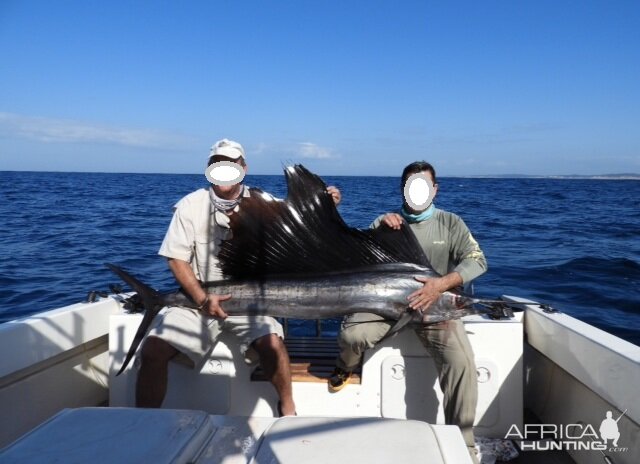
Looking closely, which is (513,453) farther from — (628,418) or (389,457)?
(389,457)

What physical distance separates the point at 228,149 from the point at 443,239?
113cm

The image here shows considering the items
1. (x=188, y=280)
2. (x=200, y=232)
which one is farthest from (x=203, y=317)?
(x=200, y=232)

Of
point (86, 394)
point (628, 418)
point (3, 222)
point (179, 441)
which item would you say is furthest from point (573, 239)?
point (3, 222)

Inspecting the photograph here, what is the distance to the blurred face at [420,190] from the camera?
8.02 feet

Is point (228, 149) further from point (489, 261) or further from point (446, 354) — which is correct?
point (489, 261)

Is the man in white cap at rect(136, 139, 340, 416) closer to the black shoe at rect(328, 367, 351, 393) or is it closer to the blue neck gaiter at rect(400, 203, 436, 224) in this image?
the black shoe at rect(328, 367, 351, 393)

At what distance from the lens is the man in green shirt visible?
6.66 feet

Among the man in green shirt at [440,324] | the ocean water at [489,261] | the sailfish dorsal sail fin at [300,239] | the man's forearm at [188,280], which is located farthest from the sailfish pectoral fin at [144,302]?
the ocean water at [489,261]

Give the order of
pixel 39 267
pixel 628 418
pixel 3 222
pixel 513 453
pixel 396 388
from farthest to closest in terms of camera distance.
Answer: pixel 3 222 → pixel 39 267 → pixel 396 388 → pixel 513 453 → pixel 628 418

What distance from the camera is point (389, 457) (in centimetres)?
103

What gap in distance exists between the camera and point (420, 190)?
245 cm

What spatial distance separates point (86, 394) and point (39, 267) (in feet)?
15.7

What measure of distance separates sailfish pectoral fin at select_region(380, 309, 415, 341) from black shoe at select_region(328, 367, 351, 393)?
289mm

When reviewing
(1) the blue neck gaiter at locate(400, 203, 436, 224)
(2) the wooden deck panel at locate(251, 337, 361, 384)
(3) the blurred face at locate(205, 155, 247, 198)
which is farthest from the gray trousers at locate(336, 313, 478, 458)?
(3) the blurred face at locate(205, 155, 247, 198)
